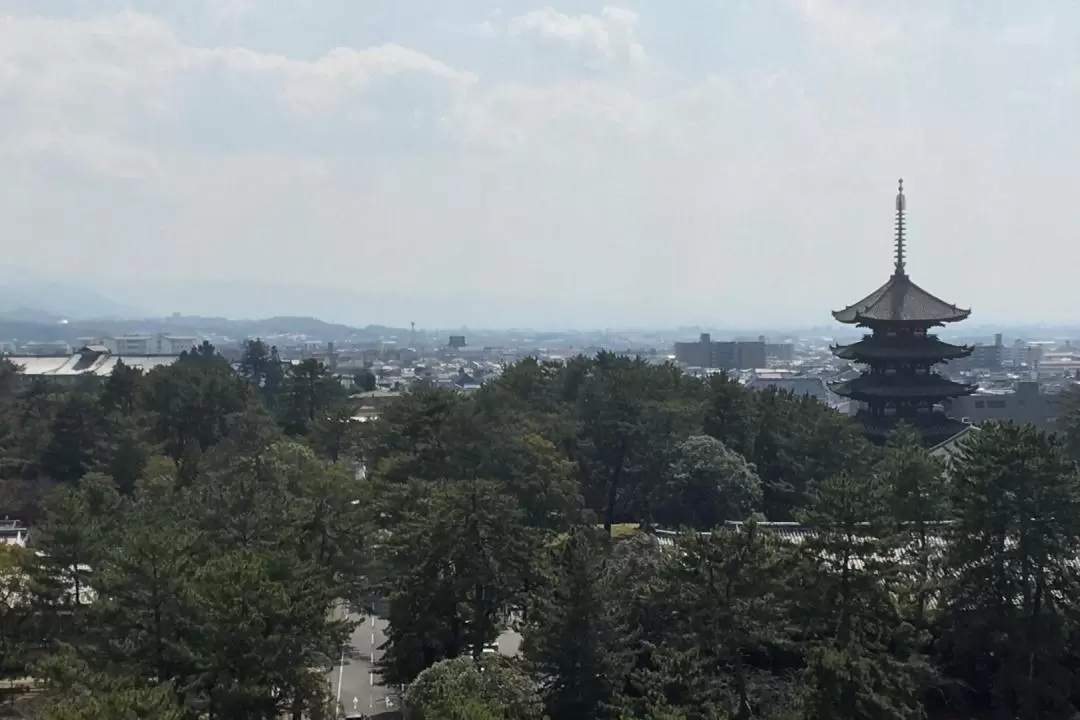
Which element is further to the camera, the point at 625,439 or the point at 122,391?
the point at 122,391

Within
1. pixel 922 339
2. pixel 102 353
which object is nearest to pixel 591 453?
pixel 922 339

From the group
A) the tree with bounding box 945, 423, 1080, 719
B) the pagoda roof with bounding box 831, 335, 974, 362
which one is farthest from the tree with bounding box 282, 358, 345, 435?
the tree with bounding box 945, 423, 1080, 719

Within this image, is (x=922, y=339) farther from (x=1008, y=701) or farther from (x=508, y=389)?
(x=1008, y=701)

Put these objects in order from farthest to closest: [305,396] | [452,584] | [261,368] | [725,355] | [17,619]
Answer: [725,355] → [261,368] → [305,396] → [17,619] → [452,584]

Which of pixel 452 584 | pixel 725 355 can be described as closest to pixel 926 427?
pixel 452 584

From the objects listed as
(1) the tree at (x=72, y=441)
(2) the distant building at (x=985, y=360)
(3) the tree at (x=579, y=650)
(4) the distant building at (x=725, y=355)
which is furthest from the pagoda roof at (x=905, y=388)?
(4) the distant building at (x=725, y=355)

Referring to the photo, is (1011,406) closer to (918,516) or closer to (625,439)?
(625,439)

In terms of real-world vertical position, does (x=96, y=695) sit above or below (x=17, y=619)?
above

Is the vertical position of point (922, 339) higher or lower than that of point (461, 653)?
higher
